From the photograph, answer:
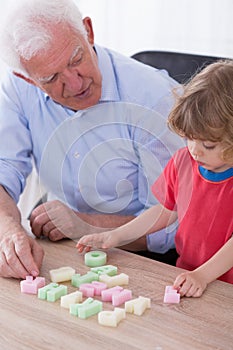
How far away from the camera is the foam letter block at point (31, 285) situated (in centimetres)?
154

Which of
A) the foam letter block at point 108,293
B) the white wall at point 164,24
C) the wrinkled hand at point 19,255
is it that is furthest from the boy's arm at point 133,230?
the white wall at point 164,24

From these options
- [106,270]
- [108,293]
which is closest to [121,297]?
[108,293]

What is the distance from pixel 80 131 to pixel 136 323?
0.60 metres

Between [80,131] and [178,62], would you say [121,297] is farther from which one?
[178,62]

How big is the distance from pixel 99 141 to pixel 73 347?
2.19 feet

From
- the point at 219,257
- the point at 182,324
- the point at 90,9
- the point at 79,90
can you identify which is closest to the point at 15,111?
the point at 79,90

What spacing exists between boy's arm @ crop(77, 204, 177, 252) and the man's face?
0.34 m

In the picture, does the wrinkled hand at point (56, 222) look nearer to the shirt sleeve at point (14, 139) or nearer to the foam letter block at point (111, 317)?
the shirt sleeve at point (14, 139)

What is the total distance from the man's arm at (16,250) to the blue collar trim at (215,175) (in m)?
0.41

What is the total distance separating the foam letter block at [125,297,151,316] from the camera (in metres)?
1.42

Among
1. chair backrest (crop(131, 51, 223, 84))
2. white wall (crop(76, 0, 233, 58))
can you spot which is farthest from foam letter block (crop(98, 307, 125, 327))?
white wall (crop(76, 0, 233, 58))

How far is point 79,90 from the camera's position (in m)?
1.83

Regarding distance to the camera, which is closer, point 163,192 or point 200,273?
point 200,273

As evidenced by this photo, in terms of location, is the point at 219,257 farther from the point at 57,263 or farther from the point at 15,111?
the point at 15,111
